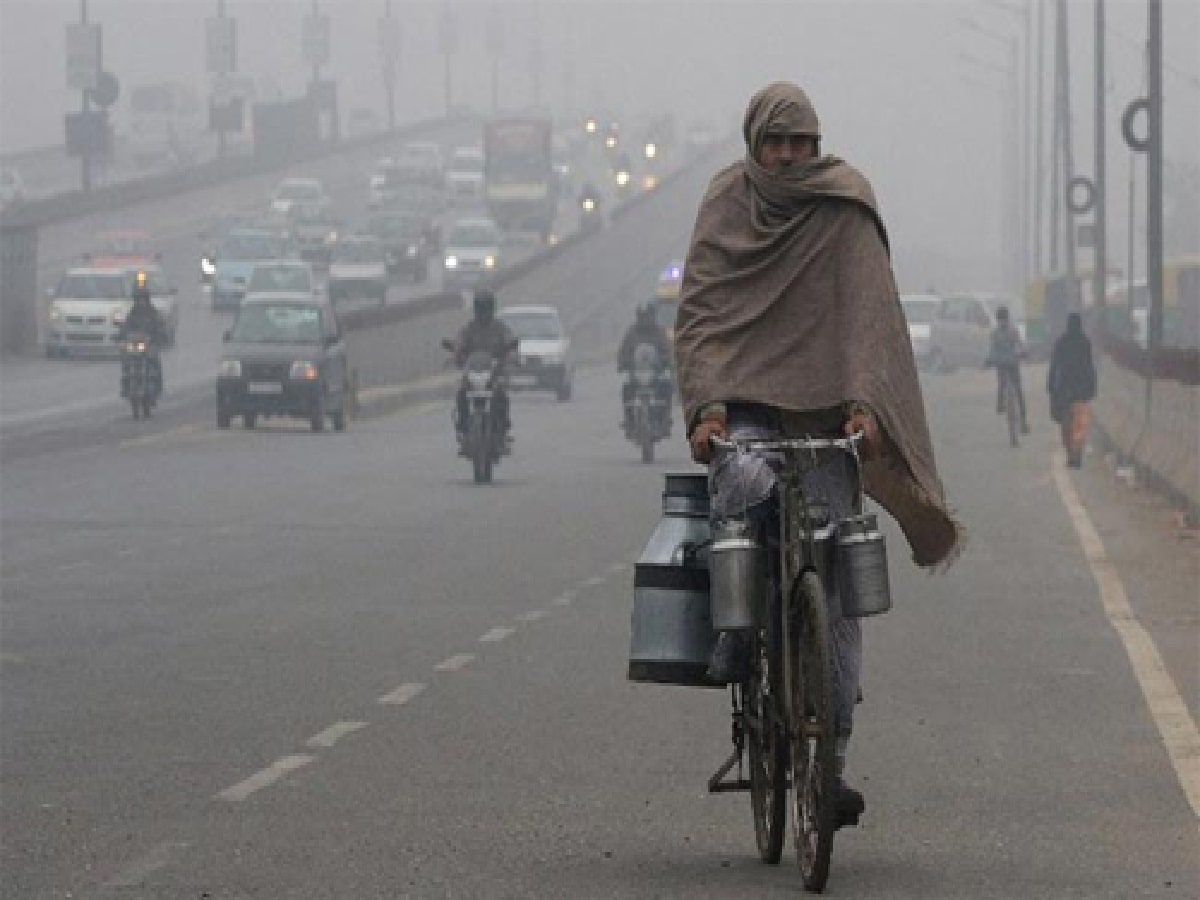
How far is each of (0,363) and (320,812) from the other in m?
59.4

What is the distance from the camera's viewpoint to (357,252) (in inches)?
3669

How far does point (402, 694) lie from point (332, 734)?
149 cm

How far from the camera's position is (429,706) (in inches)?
552

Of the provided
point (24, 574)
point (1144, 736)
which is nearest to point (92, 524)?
point (24, 574)

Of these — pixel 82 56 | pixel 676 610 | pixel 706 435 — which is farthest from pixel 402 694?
pixel 82 56

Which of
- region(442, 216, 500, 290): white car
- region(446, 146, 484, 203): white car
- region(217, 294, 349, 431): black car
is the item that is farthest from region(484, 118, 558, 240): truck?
region(217, 294, 349, 431): black car

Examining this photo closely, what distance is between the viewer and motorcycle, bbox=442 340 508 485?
109 ft

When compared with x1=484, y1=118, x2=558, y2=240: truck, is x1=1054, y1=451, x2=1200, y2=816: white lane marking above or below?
below

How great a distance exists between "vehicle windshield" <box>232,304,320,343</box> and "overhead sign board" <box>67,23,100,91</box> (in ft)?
241

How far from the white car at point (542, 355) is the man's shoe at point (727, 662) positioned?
2072 inches

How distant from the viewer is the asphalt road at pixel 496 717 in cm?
965

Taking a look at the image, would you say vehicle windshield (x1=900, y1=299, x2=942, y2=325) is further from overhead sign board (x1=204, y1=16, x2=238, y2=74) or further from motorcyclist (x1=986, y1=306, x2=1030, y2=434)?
overhead sign board (x1=204, y1=16, x2=238, y2=74)

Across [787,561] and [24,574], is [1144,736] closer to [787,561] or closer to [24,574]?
[787,561]

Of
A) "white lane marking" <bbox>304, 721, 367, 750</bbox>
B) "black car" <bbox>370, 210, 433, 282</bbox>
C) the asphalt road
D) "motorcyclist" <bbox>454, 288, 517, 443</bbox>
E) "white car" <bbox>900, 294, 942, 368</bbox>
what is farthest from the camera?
"black car" <bbox>370, 210, 433, 282</bbox>
